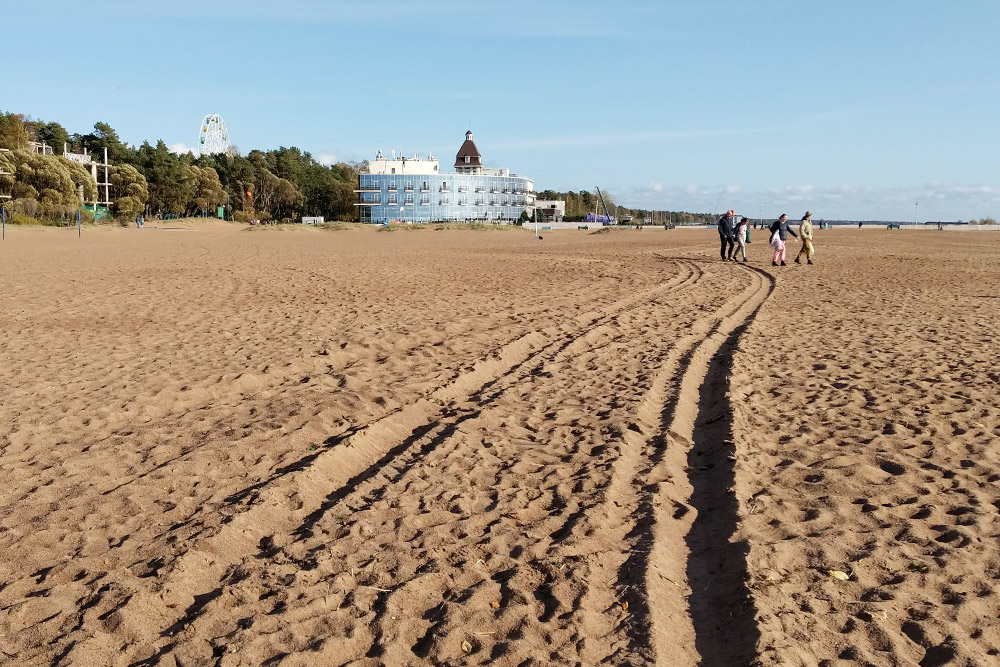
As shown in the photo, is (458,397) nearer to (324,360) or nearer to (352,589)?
(324,360)

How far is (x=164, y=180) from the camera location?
260ft

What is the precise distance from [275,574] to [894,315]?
12174 millimetres

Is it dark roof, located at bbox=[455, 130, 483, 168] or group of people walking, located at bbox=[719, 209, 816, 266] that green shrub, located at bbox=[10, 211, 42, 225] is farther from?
dark roof, located at bbox=[455, 130, 483, 168]

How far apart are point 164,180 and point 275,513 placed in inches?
3251

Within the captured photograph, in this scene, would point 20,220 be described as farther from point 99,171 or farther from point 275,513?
point 275,513

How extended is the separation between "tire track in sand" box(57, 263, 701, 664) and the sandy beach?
0.07ft

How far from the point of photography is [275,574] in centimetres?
406

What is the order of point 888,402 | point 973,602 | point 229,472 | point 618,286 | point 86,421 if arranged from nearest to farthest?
point 973,602, point 229,472, point 86,421, point 888,402, point 618,286

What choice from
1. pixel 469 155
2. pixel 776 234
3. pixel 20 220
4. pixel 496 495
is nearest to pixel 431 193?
pixel 469 155

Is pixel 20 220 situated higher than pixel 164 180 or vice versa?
pixel 164 180

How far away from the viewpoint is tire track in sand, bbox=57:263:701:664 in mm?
3621

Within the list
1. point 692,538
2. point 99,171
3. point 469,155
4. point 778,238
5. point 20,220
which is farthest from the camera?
point 469,155

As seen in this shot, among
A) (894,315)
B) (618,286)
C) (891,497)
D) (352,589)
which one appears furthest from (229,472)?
(618,286)

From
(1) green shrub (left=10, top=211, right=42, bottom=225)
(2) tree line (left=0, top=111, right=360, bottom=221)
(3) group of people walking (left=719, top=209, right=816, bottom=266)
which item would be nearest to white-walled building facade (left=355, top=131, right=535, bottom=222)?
(2) tree line (left=0, top=111, right=360, bottom=221)
